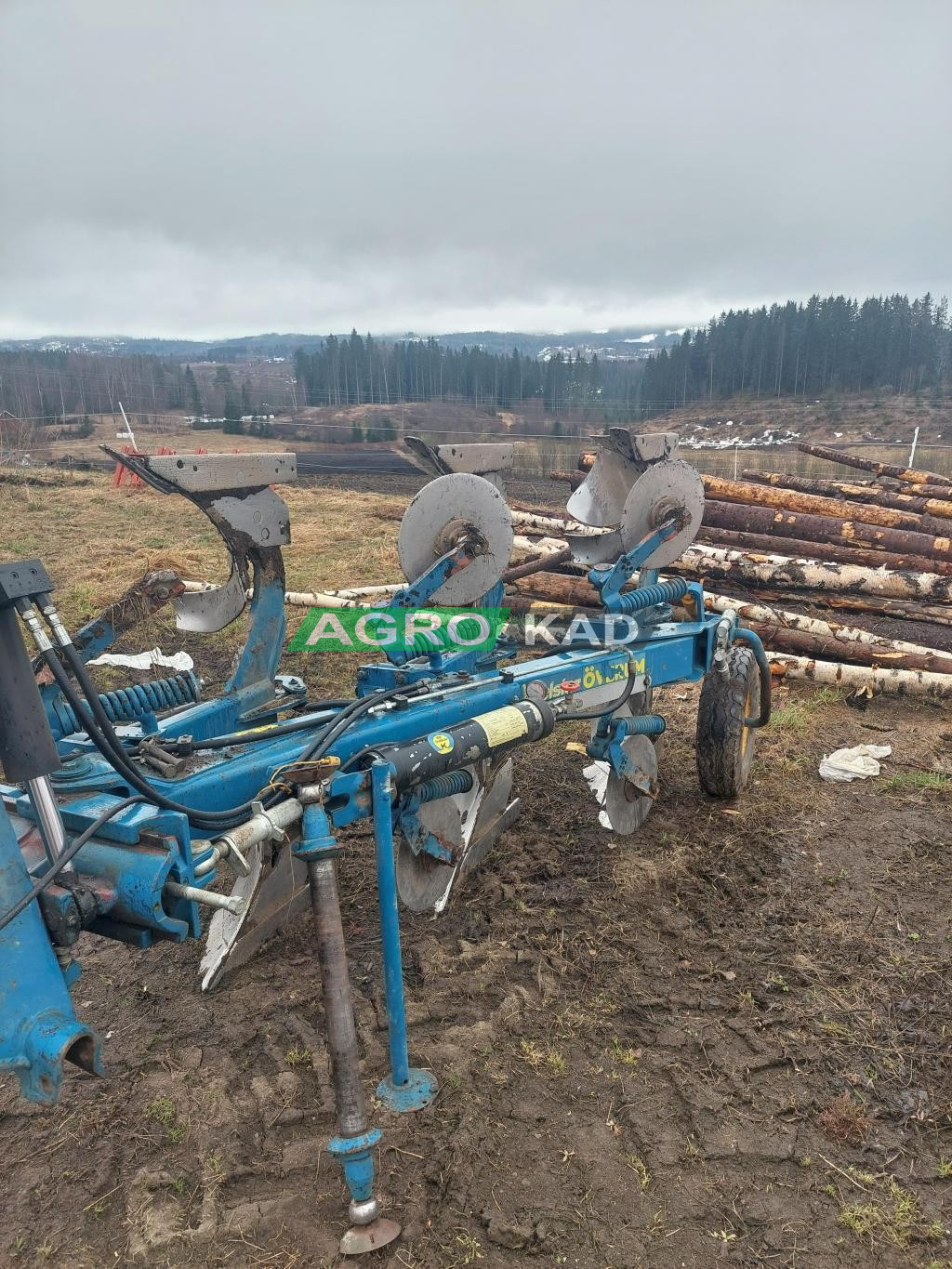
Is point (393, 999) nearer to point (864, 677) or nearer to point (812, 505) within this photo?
point (864, 677)

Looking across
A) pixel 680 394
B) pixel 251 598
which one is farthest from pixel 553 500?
pixel 680 394

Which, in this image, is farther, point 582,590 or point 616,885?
point 582,590

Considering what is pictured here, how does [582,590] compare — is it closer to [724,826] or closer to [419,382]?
[724,826]

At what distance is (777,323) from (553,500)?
3296 centimetres

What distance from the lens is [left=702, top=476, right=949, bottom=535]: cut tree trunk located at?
10562 mm

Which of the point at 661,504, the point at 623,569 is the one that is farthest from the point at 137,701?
the point at 661,504

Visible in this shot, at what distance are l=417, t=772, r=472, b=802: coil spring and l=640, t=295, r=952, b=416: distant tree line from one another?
40011 mm

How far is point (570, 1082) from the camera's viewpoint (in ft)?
10.4

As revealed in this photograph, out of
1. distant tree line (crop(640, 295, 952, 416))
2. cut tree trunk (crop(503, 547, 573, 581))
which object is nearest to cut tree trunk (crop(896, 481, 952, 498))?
cut tree trunk (crop(503, 547, 573, 581))

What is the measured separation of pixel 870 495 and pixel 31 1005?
1196 centimetres

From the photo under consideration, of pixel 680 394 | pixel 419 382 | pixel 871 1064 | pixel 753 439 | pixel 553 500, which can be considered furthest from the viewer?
pixel 680 394

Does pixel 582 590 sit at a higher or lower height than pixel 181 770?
lower

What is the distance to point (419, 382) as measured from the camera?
3647cm

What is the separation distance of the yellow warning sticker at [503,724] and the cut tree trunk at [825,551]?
7.21 metres
